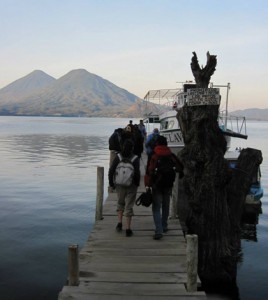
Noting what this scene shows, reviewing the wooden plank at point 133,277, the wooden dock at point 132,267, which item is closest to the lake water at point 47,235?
the wooden dock at point 132,267

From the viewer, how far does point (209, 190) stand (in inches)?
412

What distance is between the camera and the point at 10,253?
1390cm

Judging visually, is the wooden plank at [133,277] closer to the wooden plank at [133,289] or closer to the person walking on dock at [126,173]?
the wooden plank at [133,289]

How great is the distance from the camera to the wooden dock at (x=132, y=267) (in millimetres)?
7062

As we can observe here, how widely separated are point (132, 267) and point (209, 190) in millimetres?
3351

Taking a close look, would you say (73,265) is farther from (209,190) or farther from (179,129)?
(179,129)

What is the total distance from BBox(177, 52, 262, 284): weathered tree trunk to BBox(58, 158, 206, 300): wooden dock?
2.73ft

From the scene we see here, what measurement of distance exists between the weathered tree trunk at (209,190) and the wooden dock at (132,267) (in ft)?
2.73

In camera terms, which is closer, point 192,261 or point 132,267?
point 192,261

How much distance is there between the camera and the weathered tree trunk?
34.3 ft

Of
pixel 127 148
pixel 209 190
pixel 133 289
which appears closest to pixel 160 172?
pixel 127 148

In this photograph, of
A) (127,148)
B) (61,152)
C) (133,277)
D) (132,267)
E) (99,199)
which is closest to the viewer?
(133,277)

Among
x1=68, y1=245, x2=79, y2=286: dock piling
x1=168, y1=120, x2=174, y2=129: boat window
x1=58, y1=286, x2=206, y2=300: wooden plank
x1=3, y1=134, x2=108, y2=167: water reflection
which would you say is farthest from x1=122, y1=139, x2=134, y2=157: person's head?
x1=3, y1=134, x2=108, y2=167: water reflection

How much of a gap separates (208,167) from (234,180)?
168 cm
